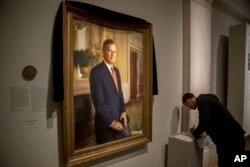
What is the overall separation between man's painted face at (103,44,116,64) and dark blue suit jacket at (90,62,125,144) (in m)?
0.07

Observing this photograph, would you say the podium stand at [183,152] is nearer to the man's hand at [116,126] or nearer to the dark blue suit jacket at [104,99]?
the man's hand at [116,126]

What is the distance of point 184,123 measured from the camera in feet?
10.1

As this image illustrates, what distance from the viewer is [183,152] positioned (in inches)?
102

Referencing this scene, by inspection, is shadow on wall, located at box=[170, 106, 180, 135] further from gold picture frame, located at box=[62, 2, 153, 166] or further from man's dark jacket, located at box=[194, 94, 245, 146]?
gold picture frame, located at box=[62, 2, 153, 166]

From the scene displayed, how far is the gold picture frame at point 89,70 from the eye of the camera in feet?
5.86

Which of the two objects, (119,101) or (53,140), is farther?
(119,101)

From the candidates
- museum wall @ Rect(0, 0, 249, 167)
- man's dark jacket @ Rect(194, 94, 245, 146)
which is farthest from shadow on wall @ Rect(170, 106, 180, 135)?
museum wall @ Rect(0, 0, 249, 167)

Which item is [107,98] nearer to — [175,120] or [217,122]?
[175,120]

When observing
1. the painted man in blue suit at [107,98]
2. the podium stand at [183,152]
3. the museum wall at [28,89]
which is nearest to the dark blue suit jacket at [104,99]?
the painted man in blue suit at [107,98]

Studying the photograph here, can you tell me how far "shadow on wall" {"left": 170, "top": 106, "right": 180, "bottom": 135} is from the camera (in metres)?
2.96

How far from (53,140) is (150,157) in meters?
1.44

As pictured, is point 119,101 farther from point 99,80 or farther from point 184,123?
point 184,123

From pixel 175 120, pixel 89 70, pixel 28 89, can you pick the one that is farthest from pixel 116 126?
pixel 175 120

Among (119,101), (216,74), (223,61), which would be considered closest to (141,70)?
(119,101)
